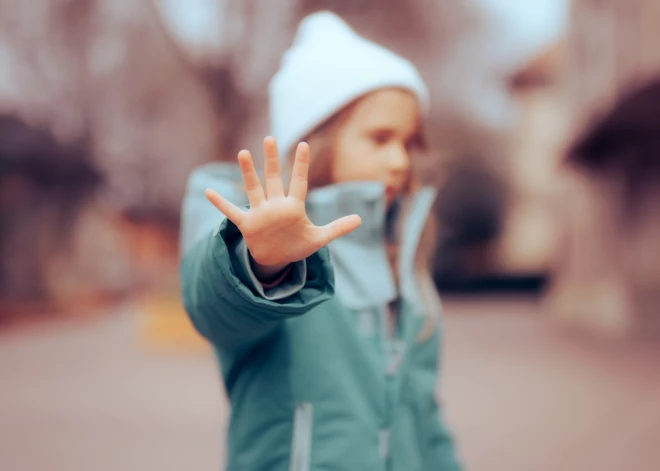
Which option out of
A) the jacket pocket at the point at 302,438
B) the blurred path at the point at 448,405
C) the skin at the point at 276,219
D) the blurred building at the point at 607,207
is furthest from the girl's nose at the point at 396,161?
the blurred building at the point at 607,207

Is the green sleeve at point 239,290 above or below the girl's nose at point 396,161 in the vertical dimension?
below

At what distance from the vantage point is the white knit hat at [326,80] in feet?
4.44

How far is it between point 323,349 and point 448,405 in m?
3.60

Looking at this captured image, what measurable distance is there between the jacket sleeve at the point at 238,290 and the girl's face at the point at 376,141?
0.36 m

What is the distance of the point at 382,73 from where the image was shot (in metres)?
1.36

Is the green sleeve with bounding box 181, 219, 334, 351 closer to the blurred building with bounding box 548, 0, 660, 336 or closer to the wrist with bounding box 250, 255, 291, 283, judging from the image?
the wrist with bounding box 250, 255, 291, 283

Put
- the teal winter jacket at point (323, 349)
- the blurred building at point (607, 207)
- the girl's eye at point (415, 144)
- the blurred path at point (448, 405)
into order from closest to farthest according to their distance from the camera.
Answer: the teal winter jacket at point (323, 349), the girl's eye at point (415, 144), the blurred path at point (448, 405), the blurred building at point (607, 207)

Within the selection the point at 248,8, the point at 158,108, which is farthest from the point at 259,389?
the point at 158,108

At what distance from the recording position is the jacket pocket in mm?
1155

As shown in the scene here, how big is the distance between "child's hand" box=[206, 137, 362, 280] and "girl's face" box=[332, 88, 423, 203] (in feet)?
1.21

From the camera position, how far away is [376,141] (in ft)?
4.46

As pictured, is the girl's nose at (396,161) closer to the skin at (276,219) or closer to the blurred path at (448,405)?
the skin at (276,219)

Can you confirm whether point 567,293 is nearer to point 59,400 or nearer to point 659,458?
point 659,458

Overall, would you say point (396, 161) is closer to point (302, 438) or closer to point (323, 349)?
point (323, 349)
